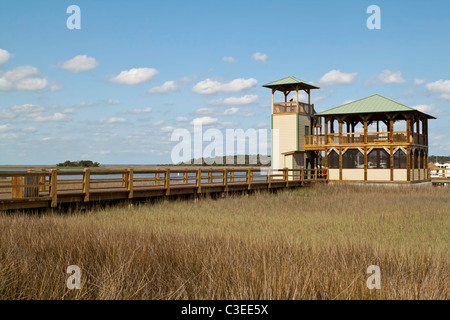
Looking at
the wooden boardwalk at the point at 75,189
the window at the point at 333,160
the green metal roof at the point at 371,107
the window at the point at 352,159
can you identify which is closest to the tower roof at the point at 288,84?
the green metal roof at the point at 371,107

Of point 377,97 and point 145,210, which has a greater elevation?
point 377,97

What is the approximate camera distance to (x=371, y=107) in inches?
1428

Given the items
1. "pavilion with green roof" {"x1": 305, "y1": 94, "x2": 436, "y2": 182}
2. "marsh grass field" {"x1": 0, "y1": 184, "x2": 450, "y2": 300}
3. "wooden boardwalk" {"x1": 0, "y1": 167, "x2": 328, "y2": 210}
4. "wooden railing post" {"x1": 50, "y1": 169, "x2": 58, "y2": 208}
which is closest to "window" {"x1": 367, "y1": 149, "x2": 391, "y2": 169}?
"pavilion with green roof" {"x1": 305, "y1": 94, "x2": 436, "y2": 182}

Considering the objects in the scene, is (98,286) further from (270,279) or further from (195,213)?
(195,213)

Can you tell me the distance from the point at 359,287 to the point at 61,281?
3.96 m

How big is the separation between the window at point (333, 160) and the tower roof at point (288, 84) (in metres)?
5.52

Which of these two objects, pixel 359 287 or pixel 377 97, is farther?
pixel 377 97

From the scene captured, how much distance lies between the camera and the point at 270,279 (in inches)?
237

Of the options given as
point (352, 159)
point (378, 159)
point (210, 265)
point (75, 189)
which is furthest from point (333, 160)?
point (210, 265)

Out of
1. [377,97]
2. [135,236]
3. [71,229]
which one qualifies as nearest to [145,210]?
[71,229]

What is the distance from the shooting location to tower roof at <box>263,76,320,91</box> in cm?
3650

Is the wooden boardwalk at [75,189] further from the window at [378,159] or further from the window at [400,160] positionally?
the window at [400,160]

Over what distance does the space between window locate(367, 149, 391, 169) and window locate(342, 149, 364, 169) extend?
1.98ft

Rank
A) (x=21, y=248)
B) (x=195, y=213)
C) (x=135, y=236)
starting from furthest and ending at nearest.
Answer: (x=195, y=213), (x=135, y=236), (x=21, y=248)
